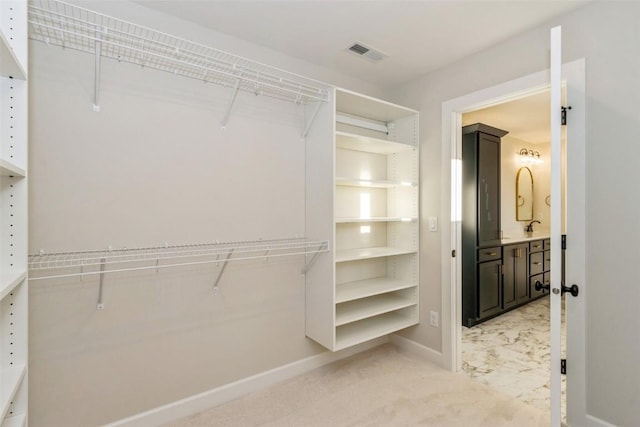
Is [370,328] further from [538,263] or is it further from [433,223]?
[538,263]

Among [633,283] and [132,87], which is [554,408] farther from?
[132,87]

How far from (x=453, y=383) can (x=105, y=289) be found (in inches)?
96.7

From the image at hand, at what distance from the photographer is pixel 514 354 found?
287 cm

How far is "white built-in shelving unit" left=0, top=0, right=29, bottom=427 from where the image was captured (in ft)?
3.75

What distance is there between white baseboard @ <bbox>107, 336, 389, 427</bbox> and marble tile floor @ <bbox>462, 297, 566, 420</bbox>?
3.90 ft

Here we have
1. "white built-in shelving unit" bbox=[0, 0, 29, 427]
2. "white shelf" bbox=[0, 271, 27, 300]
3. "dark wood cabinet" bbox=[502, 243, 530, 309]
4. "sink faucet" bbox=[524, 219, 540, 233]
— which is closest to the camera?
"white shelf" bbox=[0, 271, 27, 300]

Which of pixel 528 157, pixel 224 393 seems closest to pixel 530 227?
pixel 528 157

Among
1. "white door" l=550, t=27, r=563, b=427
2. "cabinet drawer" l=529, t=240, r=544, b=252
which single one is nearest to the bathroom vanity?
"cabinet drawer" l=529, t=240, r=544, b=252

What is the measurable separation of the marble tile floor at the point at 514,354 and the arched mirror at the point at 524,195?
1608 millimetres

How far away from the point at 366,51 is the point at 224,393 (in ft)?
8.68

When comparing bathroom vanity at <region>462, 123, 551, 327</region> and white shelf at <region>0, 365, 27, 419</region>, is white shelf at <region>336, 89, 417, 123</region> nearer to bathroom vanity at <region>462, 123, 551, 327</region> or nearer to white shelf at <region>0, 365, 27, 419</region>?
bathroom vanity at <region>462, 123, 551, 327</region>

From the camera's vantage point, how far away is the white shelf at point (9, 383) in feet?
3.28

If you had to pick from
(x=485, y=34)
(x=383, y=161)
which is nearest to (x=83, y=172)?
(x=383, y=161)

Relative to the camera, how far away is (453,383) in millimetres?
2344
